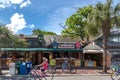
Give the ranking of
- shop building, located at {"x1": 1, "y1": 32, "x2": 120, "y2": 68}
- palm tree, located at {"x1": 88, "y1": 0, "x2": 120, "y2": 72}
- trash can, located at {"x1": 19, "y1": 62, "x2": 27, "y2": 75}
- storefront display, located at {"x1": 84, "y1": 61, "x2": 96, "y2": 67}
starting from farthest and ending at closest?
1. storefront display, located at {"x1": 84, "y1": 61, "x2": 96, "y2": 67}
2. shop building, located at {"x1": 1, "y1": 32, "x2": 120, "y2": 68}
3. palm tree, located at {"x1": 88, "y1": 0, "x2": 120, "y2": 72}
4. trash can, located at {"x1": 19, "y1": 62, "x2": 27, "y2": 75}

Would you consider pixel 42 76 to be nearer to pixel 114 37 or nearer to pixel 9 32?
pixel 9 32

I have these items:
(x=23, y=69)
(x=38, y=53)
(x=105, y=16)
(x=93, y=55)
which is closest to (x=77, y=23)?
(x=93, y=55)

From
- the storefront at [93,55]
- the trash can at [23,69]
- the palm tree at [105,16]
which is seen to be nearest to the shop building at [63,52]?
the storefront at [93,55]

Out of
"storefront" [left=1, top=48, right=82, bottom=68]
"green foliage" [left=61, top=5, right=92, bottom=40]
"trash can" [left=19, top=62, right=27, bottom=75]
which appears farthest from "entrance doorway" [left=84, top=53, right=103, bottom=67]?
"trash can" [left=19, top=62, right=27, bottom=75]

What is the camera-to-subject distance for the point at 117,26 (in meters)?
32.8

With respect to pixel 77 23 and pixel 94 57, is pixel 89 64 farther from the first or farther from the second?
pixel 77 23


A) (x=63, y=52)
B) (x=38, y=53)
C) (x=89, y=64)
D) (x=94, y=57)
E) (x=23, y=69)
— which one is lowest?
(x=89, y=64)

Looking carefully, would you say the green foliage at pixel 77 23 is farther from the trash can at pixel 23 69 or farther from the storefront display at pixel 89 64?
the trash can at pixel 23 69

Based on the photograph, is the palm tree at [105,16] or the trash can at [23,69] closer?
the trash can at [23,69]

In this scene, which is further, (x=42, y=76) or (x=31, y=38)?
(x=31, y=38)

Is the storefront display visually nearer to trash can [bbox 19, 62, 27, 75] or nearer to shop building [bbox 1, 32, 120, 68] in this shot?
shop building [bbox 1, 32, 120, 68]

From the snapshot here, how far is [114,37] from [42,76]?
139ft

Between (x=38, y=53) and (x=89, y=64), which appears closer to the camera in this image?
(x=89, y=64)

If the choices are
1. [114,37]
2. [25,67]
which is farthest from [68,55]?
[25,67]
